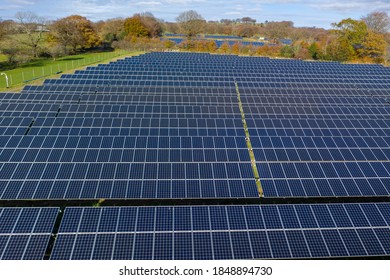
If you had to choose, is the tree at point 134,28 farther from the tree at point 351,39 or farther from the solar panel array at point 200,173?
the solar panel array at point 200,173

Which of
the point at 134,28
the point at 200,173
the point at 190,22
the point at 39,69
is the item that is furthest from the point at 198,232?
the point at 190,22

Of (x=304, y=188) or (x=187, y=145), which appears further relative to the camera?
(x=187, y=145)

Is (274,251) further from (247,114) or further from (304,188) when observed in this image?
(247,114)

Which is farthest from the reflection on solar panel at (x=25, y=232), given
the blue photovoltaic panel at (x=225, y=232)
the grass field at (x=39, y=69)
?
the grass field at (x=39, y=69)

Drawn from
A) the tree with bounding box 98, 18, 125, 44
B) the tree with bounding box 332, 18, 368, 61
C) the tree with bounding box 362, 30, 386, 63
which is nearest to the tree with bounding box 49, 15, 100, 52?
the tree with bounding box 98, 18, 125, 44

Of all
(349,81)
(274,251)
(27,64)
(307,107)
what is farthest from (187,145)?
(27,64)

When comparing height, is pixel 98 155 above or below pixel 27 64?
above
